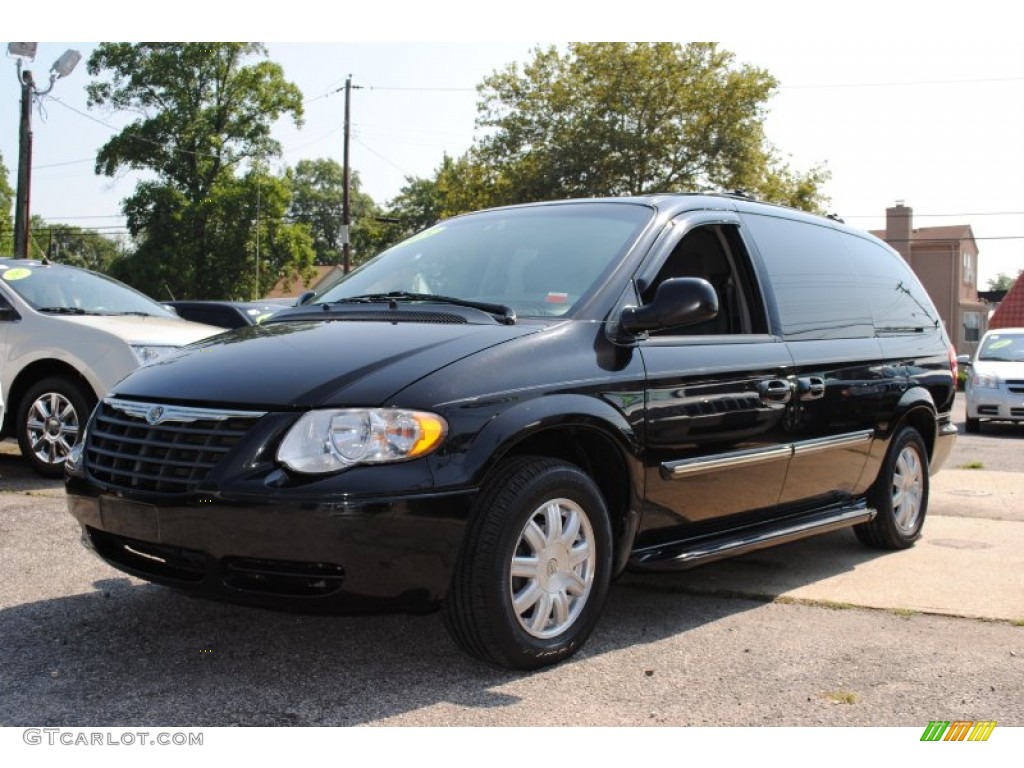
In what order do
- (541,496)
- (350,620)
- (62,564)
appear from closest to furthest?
(541,496) < (350,620) < (62,564)

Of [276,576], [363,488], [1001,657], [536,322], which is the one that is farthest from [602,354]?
[1001,657]

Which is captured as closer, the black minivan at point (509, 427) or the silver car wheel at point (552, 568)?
the black minivan at point (509, 427)

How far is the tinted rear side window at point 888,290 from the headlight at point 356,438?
3350 millimetres

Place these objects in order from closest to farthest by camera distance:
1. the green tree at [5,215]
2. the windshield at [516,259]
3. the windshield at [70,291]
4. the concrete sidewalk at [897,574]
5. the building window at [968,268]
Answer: the windshield at [516,259] < the concrete sidewalk at [897,574] < the windshield at [70,291] < the building window at [968,268] < the green tree at [5,215]

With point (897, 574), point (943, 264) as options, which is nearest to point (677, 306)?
point (897, 574)

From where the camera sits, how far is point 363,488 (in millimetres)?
3152

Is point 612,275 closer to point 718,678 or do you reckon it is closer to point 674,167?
point 718,678

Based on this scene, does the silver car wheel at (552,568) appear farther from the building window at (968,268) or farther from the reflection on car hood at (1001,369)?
the building window at (968,268)

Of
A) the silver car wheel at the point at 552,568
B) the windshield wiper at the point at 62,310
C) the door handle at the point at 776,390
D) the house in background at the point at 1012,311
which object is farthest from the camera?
the house in background at the point at 1012,311

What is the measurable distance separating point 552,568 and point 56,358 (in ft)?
18.3

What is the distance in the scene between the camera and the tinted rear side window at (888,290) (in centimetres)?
580

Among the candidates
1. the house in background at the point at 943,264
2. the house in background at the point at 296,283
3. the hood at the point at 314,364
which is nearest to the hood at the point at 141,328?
the hood at the point at 314,364

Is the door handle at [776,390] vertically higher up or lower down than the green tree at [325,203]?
lower down

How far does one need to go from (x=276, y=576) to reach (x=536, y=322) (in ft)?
4.39
